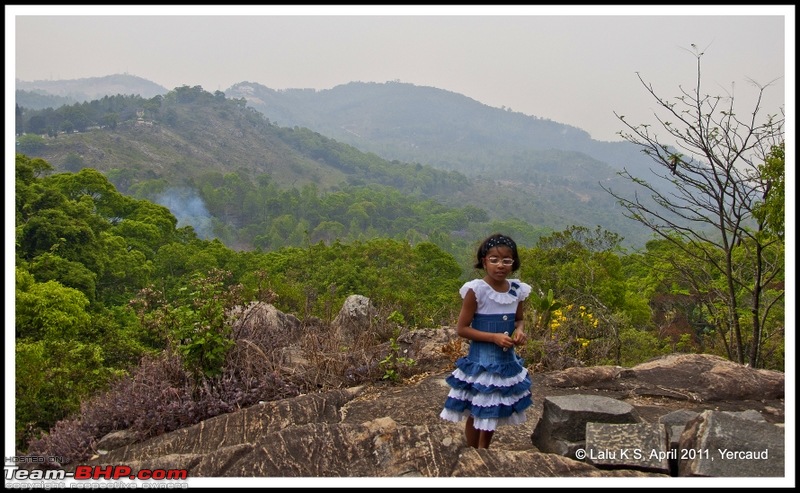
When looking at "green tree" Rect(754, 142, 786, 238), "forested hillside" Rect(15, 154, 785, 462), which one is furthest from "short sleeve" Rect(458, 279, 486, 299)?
"green tree" Rect(754, 142, 786, 238)

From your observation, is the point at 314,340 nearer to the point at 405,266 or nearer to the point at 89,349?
the point at 89,349

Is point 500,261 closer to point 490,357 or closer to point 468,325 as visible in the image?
point 468,325

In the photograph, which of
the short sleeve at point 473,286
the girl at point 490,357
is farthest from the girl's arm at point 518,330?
the short sleeve at point 473,286

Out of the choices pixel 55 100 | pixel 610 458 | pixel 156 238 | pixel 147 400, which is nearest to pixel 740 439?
pixel 610 458

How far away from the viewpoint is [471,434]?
3.53 meters

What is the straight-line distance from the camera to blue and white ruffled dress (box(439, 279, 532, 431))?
3.43m

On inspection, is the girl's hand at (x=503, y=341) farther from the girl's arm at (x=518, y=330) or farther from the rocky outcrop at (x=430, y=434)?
the rocky outcrop at (x=430, y=434)

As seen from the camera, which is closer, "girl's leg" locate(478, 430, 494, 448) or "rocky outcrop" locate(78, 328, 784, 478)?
"rocky outcrop" locate(78, 328, 784, 478)

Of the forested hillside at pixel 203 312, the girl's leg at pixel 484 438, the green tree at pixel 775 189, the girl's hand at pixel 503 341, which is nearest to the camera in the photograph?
the girl's hand at pixel 503 341

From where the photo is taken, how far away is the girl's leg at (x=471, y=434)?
138 inches

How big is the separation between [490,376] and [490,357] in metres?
0.11

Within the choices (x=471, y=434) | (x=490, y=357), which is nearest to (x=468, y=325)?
(x=490, y=357)

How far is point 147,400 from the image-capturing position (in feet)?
13.7

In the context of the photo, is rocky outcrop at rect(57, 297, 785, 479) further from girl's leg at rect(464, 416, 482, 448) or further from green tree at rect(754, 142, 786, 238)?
green tree at rect(754, 142, 786, 238)
